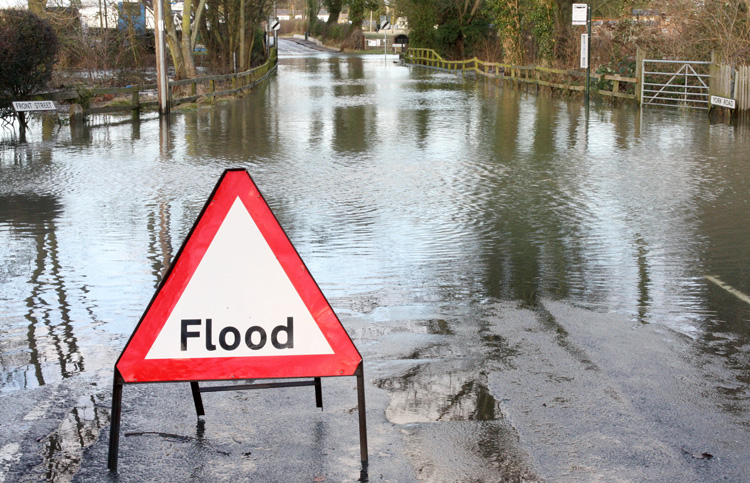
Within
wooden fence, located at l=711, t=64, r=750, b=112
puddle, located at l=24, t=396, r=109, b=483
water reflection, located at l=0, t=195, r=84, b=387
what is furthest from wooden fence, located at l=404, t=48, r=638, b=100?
puddle, located at l=24, t=396, r=109, b=483

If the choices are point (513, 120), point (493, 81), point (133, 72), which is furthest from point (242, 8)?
point (513, 120)

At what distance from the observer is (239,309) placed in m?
3.87

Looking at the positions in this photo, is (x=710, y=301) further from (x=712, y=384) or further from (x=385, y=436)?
(x=385, y=436)

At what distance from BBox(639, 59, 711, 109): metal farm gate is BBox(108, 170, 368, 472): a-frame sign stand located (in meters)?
21.0

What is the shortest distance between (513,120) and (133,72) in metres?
18.3

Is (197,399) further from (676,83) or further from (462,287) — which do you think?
(676,83)

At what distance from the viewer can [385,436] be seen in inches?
164

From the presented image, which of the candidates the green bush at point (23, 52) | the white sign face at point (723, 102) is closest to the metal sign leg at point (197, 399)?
the green bush at point (23, 52)

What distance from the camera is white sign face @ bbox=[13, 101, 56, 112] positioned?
19984 millimetres

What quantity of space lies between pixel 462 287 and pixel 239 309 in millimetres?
3461

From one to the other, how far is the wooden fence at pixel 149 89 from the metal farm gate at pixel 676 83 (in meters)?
13.3

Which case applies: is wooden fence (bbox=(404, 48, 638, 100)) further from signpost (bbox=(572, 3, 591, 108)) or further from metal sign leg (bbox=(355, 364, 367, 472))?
metal sign leg (bbox=(355, 364, 367, 472))

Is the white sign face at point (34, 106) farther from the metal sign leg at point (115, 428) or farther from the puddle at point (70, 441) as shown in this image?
the metal sign leg at point (115, 428)

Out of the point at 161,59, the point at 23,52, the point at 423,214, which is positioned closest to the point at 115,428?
the point at 423,214
